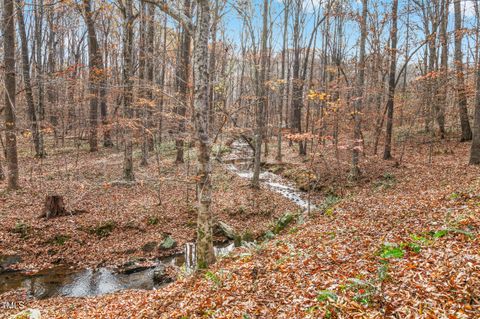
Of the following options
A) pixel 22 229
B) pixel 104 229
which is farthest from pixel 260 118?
pixel 22 229

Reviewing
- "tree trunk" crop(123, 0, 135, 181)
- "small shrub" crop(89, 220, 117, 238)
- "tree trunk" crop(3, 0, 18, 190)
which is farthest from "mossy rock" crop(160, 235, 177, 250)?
"tree trunk" crop(3, 0, 18, 190)

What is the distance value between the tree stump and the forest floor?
433 cm

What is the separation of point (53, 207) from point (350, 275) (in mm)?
10144

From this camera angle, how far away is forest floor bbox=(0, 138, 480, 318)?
3656mm

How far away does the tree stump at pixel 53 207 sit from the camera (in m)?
10.4

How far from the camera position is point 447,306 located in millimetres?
3352

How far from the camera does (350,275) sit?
4.50 metres

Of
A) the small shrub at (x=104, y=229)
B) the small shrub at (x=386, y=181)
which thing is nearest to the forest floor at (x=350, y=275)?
the small shrub at (x=104, y=229)

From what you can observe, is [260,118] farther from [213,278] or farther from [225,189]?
[213,278]

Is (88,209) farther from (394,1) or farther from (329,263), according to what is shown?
(394,1)

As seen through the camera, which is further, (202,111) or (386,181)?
(386,181)

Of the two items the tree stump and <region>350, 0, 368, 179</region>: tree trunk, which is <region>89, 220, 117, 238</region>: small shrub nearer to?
the tree stump

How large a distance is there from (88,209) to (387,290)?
10679mm

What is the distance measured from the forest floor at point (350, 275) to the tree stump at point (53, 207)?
433 cm
